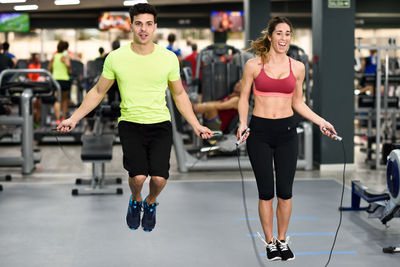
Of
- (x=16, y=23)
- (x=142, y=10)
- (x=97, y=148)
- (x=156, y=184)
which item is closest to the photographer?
(x=142, y=10)

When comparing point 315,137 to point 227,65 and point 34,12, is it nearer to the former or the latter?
point 227,65

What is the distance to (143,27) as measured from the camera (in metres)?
3.21

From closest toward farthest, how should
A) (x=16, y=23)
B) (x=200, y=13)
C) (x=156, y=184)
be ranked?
1. (x=156, y=184)
2. (x=16, y=23)
3. (x=200, y=13)

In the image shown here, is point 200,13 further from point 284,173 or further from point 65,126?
point 65,126

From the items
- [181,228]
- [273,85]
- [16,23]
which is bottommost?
[181,228]

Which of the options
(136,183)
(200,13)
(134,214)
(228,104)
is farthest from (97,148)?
(200,13)

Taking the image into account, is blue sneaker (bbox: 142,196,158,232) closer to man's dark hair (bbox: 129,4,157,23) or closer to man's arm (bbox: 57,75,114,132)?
man's arm (bbox: 57,75,114,132)

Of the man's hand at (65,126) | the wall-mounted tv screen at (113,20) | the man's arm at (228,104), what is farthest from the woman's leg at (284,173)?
the wall-mounted tv screen at (113,20)

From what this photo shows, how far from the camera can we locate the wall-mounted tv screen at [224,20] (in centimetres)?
→ 1762

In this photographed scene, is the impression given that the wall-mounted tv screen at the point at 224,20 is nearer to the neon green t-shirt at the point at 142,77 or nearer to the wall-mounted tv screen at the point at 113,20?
the wall-mounted tv screen at the point at 113,20

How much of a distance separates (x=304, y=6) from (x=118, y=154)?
988cm

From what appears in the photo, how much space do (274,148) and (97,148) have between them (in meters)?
2.98

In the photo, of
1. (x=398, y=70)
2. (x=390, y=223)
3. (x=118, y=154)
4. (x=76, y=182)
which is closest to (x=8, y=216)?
(x=76, y=182)

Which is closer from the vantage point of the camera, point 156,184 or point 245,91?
point 156,184
